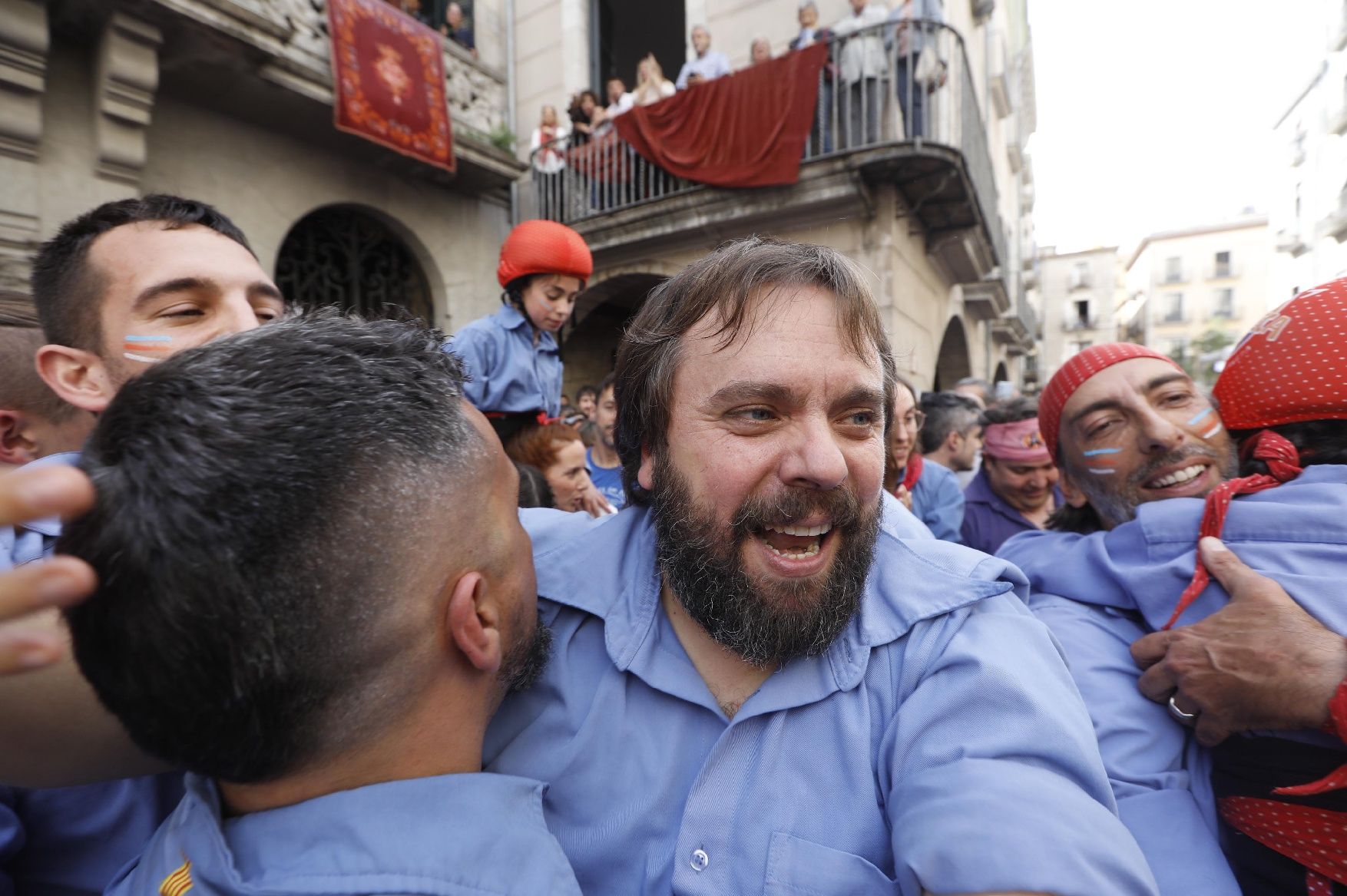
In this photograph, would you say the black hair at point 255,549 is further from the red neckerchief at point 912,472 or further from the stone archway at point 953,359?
the stone archway at point 953,359

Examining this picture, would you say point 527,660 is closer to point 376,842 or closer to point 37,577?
point 376,842

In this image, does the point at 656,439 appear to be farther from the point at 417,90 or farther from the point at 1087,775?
the point at 417,90

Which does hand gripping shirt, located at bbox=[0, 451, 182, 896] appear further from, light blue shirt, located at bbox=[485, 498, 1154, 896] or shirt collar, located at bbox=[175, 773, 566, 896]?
light blue shirt, located at bbox=[485, 498, 1154, 896]

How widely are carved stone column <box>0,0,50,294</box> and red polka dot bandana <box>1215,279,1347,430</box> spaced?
7.04m

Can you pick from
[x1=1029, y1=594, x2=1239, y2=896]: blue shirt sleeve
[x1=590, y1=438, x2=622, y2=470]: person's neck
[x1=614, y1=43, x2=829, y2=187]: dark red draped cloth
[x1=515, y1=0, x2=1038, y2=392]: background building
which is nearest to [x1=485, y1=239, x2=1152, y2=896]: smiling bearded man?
[x1=1029, y1=594, x2=1239, y2=896]: blue shirt sleeve

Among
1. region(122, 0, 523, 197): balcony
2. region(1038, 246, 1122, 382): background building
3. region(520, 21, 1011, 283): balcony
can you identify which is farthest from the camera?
region(1038, 246, 1122, 382): background building

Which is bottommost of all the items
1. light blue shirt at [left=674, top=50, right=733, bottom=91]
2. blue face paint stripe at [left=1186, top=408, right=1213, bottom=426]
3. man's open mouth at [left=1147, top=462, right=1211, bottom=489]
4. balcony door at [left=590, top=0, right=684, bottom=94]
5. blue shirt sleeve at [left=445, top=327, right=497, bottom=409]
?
man's open mouth at [left=1147, top=462, right=1211, bottom=489]

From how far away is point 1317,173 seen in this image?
28.9m

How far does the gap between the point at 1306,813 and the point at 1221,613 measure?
15.3 inches

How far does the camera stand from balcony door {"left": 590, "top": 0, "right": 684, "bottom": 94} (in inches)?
414

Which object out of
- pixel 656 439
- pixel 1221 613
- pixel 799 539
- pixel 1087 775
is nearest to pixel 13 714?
pixel 656 439

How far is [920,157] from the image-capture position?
705cm

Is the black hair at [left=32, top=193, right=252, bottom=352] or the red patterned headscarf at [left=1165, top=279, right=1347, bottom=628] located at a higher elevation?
the black hair at [left=32, top=193, right=252, bottom=352]

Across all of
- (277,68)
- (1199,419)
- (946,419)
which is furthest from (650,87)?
(1199,419)
